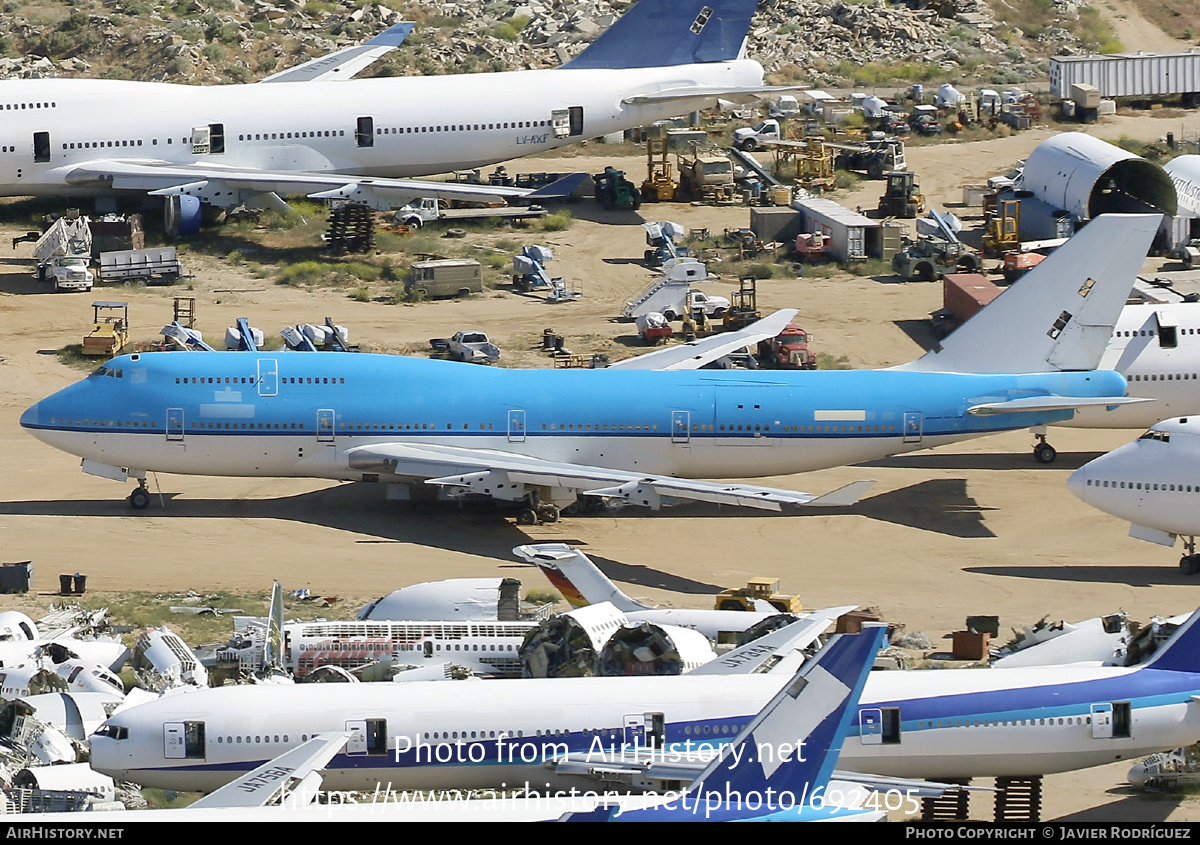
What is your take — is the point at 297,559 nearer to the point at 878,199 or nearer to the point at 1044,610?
the point at 1044,610

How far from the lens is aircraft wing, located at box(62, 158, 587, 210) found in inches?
2975

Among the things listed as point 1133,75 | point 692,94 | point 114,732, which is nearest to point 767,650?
point 114,732

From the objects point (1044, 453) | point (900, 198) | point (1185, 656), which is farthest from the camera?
point (900, 198)

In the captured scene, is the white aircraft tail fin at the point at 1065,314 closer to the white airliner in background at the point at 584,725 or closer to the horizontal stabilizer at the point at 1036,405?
the horizontal stabilizer at the point at 1036,405

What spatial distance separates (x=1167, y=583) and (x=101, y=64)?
2913 inches

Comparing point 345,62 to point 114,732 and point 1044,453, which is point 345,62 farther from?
point 114,732

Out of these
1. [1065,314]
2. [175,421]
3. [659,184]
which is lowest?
[175,421]

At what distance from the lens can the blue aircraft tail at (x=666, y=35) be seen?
85.1 m

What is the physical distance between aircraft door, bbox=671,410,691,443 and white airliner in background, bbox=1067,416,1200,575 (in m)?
10.0

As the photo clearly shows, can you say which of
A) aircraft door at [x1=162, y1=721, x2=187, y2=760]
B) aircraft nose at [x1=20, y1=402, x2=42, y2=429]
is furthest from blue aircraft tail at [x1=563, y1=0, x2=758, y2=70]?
aircraft door at [x1=162, y1=721, x2=187, y2=760]

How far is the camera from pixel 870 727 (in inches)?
1238

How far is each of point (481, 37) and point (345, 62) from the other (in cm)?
2057

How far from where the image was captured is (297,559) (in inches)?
1887

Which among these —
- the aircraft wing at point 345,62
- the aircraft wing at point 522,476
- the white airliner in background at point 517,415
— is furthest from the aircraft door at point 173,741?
the aircraft wing at point 345,62
